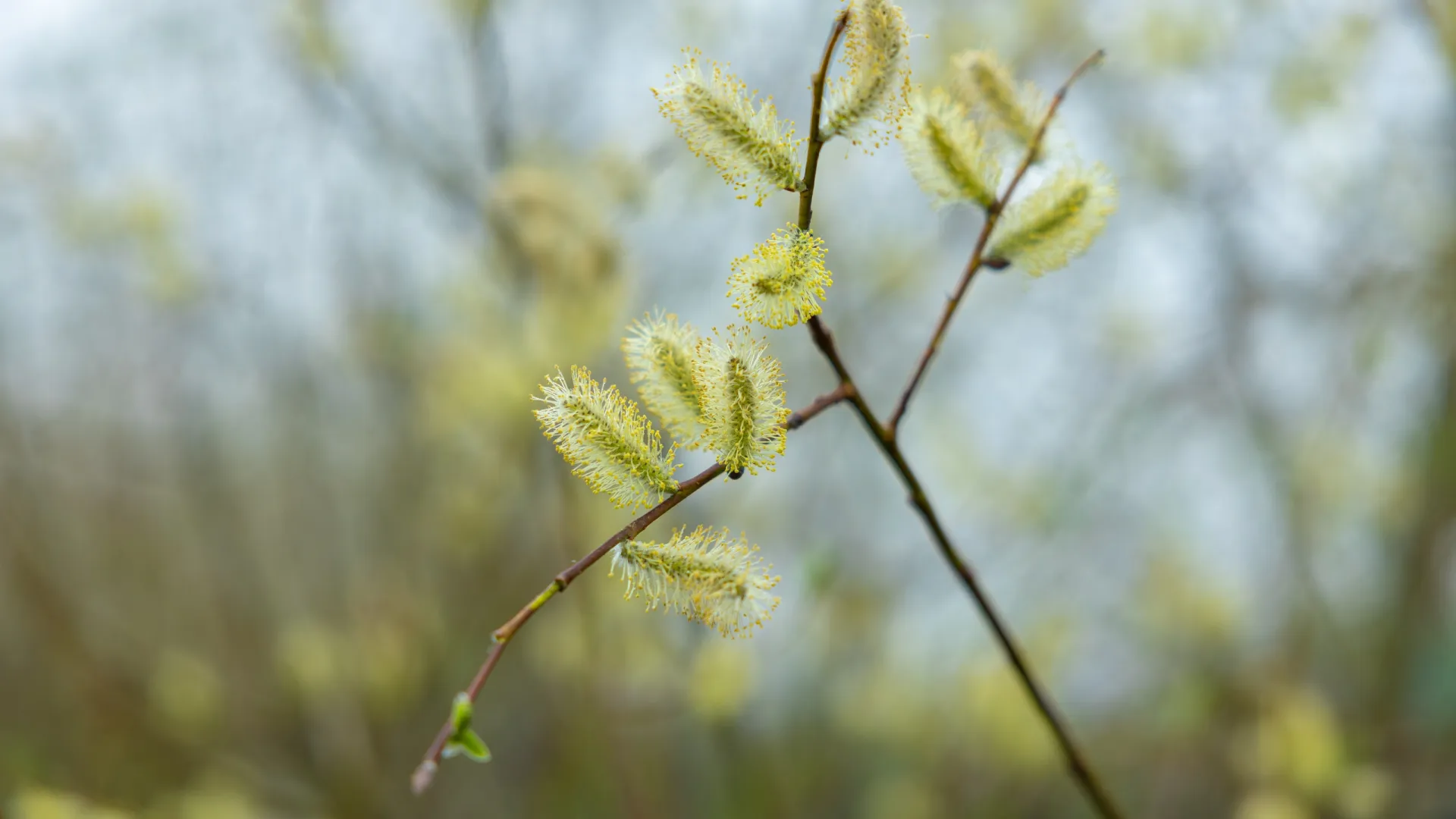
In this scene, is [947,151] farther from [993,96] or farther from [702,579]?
[702,579]

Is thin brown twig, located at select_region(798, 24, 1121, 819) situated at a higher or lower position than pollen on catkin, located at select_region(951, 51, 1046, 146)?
lower

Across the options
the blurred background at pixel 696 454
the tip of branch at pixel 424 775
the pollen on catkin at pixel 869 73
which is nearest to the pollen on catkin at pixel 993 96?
the pollen on catkin at pixel 869 73

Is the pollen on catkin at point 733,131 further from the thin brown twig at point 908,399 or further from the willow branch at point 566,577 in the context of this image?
the willow branch at point 566,577

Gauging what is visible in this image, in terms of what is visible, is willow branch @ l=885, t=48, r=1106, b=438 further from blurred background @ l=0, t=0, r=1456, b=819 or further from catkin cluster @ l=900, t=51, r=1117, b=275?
blurred background @ l=0, t=0, r=1456, b=819

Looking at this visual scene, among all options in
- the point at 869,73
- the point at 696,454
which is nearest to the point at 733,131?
the point at 869,73

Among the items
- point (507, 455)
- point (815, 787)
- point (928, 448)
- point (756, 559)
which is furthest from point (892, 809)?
point (756, 559)

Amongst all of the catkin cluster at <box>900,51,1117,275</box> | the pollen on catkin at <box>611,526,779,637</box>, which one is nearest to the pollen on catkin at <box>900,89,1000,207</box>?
the catkin cluster at <box>900,51,1117,275</box>
